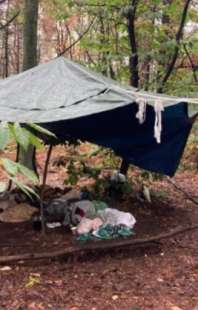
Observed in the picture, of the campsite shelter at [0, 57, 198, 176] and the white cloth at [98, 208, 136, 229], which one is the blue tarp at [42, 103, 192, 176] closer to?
the campsite shelter at [0, 57, 198, 176]

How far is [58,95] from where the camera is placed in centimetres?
437

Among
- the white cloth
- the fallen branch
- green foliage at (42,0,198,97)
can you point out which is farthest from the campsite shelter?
green foliage at (42,0,198,97)

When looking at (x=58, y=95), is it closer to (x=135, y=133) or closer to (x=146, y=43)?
(x=135, y=133)

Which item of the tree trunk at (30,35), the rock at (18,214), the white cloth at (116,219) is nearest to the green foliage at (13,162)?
the white cloth at (116,219)

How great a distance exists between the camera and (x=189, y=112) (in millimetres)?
5199

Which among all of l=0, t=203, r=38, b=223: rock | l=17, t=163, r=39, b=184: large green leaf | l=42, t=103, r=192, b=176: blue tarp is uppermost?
l=17, t=163, r=39, b=184: large green leaf

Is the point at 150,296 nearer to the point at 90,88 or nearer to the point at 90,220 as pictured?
the point at 90,220

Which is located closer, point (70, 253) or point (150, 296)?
point (150, 296)

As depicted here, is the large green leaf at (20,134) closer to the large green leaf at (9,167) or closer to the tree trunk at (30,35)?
the large green leaf at (9,167)

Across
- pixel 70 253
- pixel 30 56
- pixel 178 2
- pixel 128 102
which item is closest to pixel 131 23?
pixel 178 2

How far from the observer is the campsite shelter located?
157 inches

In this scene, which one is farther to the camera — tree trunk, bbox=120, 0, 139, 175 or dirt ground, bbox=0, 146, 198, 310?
tree trunk, bbox=120, 0, 139, 175

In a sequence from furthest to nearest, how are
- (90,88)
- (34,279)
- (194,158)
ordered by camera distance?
(194,158) < (90,88) < (34,279)

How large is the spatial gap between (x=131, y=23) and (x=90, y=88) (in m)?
2.33
